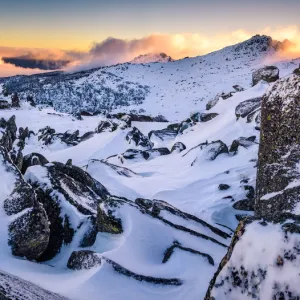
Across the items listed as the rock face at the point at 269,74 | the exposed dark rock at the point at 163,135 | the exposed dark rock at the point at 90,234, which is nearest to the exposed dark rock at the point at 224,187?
the exposed dark rock at the point at 90,234

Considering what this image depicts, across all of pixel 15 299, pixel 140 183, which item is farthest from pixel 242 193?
pixel 15 299

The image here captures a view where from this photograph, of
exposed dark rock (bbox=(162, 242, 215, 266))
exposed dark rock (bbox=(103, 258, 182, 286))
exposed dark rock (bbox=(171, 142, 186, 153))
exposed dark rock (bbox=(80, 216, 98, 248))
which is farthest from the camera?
exposed dark rock (bbox=(171, 142, 186, 153))

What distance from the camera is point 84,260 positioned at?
23.8 ft

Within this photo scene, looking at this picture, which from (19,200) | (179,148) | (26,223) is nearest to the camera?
(26,223)

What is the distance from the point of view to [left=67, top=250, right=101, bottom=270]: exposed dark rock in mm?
7000

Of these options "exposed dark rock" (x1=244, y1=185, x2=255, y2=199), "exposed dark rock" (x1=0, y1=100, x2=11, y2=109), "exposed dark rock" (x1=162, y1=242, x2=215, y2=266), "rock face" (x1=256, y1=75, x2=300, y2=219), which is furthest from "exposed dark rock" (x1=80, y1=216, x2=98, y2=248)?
"exposed dark rock" (x1=0, y1=100, x2=11, y2=109)

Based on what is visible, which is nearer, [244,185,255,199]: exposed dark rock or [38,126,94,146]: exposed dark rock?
[244,185,255,199]: exposed dark rock

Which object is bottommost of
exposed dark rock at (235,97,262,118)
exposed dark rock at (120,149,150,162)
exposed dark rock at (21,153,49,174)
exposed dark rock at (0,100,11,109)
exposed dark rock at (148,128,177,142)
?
exposed dark rock at (21,153,49,174)

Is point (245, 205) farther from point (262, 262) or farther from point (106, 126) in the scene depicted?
point (106, 126)

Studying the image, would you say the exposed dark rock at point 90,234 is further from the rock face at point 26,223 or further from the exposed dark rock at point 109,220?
the rock face at point 26,223

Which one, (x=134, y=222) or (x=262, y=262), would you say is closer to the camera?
(x=262, y=262)

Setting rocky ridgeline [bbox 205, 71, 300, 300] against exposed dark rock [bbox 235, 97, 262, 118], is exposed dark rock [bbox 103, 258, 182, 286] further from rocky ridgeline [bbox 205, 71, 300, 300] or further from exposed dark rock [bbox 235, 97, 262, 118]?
exposed dark rock [bbox 235, 97, 262, 118]

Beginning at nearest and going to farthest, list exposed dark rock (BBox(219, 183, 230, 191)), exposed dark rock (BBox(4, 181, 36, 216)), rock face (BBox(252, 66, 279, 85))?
exposed dark rock (BBox(4, 181, 36, 216))
exposed dark rock (BBox(219, 183, 230, 191))
rock face (BBox(252, 66, 279, 85))

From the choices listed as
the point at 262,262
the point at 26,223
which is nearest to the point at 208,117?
the point at 26,223
